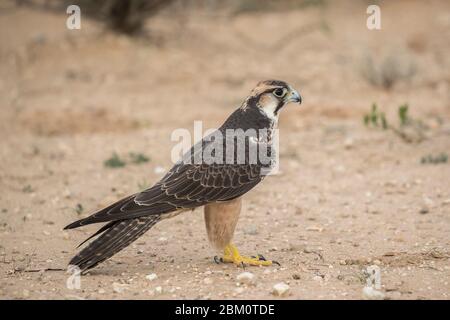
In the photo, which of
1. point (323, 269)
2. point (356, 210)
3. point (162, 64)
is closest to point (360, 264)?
point (323, 269)

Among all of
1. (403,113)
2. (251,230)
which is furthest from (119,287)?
(403,113)

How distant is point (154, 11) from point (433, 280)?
10.3 meters

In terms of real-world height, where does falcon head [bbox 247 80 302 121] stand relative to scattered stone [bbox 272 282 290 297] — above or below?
above

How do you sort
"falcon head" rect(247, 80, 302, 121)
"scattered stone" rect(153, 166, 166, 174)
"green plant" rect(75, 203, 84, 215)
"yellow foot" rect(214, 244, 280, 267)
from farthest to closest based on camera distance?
"scattered stone" rect(153, 166, 166, 174)
"green plant" rect(75, 203, 84, 215)
"falcon head" rect(247, 80, 302, 121)
"yellow foot" rect(214, 244, 280, 267)

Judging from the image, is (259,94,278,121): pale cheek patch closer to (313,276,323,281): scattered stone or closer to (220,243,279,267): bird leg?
(220,243,279,267): bird leg

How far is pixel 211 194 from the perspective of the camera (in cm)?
555

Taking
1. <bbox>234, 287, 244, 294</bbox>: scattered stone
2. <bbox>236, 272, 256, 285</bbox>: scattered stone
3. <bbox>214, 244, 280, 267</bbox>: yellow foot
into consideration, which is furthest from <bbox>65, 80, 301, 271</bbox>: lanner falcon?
<bbox>234, 287, 244, 294</bbox>: scattered stone

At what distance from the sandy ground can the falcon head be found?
3.96ft

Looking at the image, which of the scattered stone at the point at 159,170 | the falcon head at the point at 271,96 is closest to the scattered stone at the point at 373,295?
the falcon head at the point at 271,96

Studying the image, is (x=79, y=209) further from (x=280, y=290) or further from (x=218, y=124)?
(x=218, y=124)

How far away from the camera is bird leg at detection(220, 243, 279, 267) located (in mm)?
5632

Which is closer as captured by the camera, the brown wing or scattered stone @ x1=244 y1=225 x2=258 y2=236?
the brown wing

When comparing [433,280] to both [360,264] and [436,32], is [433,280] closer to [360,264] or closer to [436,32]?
[360,264]

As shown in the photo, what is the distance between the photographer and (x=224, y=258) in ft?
19.0
